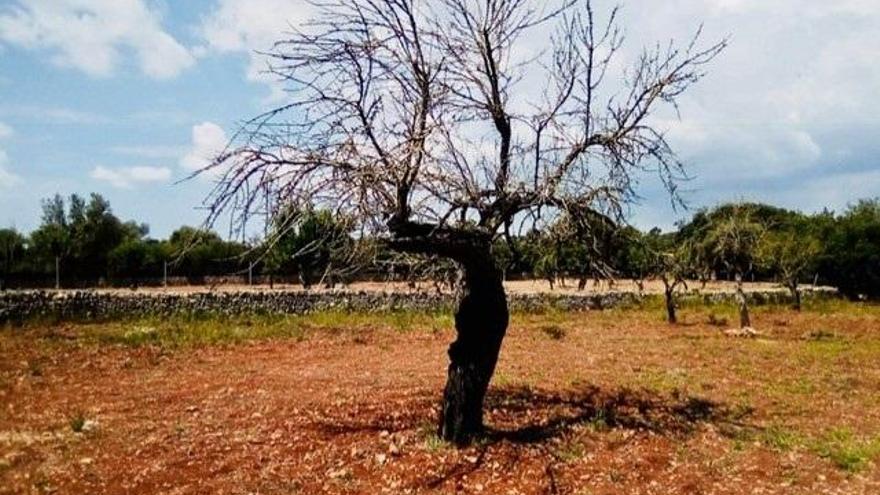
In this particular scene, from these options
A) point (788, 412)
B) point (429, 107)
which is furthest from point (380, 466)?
point (788, 412)

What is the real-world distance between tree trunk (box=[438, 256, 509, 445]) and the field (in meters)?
0.27

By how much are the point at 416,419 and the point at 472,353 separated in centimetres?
157

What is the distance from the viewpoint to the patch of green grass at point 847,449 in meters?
8.44

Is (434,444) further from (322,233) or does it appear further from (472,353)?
(322,233)

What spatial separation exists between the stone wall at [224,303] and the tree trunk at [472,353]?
1482 cm

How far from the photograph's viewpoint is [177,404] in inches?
437

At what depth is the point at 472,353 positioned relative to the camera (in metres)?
8.58

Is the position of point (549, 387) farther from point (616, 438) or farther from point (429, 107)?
point (429, 107)

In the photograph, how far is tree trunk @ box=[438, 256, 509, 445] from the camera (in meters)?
8.42

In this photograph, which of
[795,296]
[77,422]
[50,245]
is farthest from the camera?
[50,245]

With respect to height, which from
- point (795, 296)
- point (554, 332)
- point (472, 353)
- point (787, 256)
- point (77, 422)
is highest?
point (787, 256)

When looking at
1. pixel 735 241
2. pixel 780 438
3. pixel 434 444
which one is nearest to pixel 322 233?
pixel 434 444

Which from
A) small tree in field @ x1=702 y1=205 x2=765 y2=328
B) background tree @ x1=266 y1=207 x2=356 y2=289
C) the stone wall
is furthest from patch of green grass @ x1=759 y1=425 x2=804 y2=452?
small tree in field @ x1=702 y1=205 x2=765 y2=328

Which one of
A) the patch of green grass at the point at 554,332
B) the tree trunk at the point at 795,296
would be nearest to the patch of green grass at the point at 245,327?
the patch of green grass at the point at 554,332
